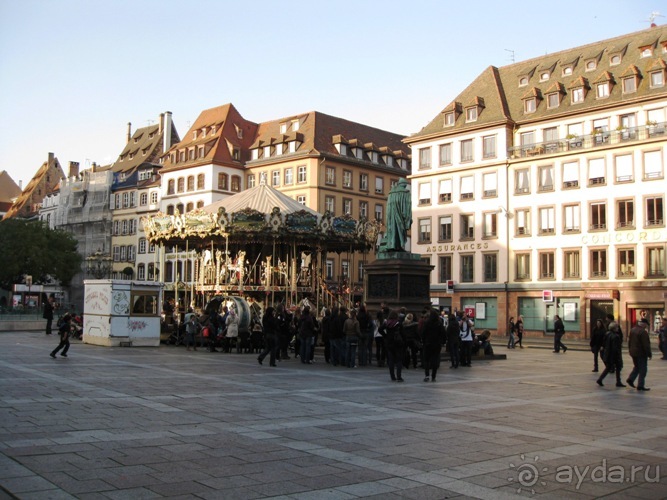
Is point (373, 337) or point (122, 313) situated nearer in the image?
point (373, 337)

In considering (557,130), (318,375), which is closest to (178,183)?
(557,130)

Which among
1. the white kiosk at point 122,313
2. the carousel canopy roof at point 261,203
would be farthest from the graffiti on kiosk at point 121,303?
the carousel canopy roof at point 261,203

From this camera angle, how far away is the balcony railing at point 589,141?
44.9m

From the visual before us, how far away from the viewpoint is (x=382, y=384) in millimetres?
15922

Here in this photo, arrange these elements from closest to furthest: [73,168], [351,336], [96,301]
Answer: [351,336], [96,301], [73,168]

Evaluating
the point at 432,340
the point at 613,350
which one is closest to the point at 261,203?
the point at 432,340

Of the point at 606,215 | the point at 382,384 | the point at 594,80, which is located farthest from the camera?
the point at 594,80

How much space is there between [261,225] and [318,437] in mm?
21266

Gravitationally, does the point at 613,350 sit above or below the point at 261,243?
below

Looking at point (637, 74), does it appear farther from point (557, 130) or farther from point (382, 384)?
point (382, 384)

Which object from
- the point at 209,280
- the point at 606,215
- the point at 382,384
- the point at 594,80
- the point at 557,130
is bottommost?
the point at 382,384

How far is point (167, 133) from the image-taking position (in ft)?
278

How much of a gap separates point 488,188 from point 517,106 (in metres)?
6.72

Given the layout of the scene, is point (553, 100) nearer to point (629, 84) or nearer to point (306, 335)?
point (629, 84)
